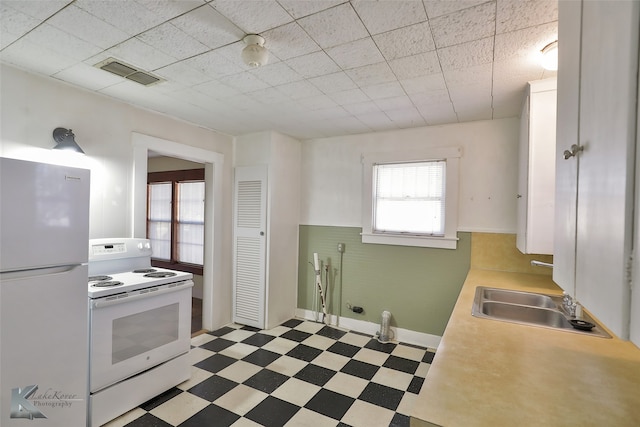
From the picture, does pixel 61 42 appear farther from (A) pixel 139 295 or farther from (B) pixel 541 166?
(B) pixel 541 166

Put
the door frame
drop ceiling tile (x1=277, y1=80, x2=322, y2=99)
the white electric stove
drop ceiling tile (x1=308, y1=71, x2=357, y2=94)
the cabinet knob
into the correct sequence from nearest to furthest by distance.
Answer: the cabinet knob < the white electric stove < drop ceiling tile (x1=308, y1=71, x2=357, y2=94) < drop ceiling tile (x1=277, y1=80, x2=322, y2=99) < the door frame

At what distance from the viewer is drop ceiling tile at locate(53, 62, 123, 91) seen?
6.84 ft

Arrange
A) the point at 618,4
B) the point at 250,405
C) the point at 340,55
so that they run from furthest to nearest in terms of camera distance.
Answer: the point at 250,405, the point at 340,55, the point at 618,4

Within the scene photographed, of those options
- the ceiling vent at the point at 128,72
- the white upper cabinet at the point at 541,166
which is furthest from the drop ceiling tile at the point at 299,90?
the white upper cabinet at the point at 541,166

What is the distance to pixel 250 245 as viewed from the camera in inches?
146

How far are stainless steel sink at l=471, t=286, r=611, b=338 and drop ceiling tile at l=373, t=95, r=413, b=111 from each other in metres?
1.62

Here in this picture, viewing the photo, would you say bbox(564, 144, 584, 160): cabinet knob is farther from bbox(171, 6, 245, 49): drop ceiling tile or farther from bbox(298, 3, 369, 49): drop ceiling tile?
bbox(171, 6, 245, 49): drop ceiling tile

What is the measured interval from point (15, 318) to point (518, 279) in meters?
3.38

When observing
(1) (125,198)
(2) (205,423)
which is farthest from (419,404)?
(1) (125,198)

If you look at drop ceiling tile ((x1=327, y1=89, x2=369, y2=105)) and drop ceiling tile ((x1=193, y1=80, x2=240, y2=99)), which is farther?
drop ceiling tile ((x1=327, y1=89, x2=369, y2=105))

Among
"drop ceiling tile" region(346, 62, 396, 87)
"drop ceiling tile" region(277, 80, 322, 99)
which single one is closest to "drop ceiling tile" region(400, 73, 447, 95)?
"drop ceiling tile" region(346, 62, 396, 87)

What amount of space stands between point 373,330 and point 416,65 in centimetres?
280

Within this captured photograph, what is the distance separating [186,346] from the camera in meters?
2.46

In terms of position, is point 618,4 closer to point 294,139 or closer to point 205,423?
point 205,423
